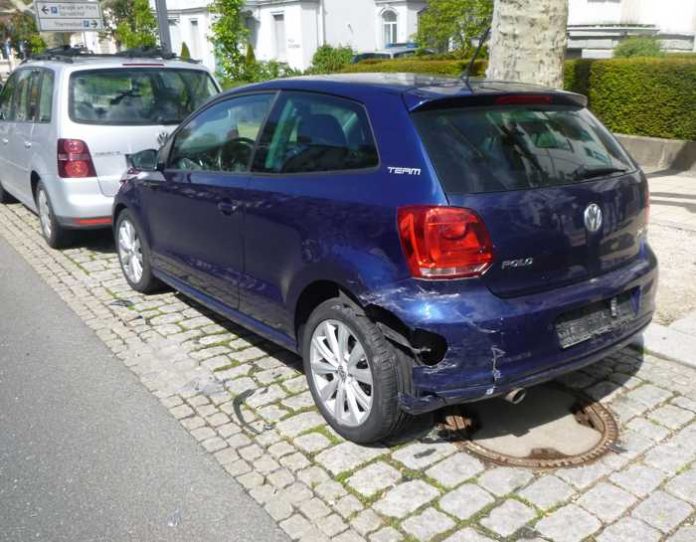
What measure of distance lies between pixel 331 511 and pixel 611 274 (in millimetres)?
1766

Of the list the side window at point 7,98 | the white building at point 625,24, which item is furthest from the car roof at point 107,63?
the white building at point 625,24

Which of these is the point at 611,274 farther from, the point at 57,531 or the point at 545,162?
the point at 57,531

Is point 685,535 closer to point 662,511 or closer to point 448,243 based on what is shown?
point 662,511

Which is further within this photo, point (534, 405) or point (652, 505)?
point (534, 405)

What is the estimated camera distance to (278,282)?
388 centimetres

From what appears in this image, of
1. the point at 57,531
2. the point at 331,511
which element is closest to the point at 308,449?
the point at 331,511

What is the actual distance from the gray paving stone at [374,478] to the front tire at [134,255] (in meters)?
2.97

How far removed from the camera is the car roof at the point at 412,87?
3.33 metres

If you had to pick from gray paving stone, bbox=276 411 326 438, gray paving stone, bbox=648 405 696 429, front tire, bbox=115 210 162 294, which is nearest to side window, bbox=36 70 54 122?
front tire, bbox=115 210 162 294

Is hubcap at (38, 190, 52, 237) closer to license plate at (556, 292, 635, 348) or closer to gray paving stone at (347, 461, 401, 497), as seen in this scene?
gray paving stone at (347, 461, 401, 497)

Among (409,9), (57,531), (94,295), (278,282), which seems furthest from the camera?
(409,9)

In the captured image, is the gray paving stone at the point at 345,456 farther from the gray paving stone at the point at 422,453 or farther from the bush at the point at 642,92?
the bush at the point at 642,92

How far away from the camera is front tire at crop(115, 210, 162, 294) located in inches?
223

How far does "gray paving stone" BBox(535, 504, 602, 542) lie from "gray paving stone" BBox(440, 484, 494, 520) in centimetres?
26
